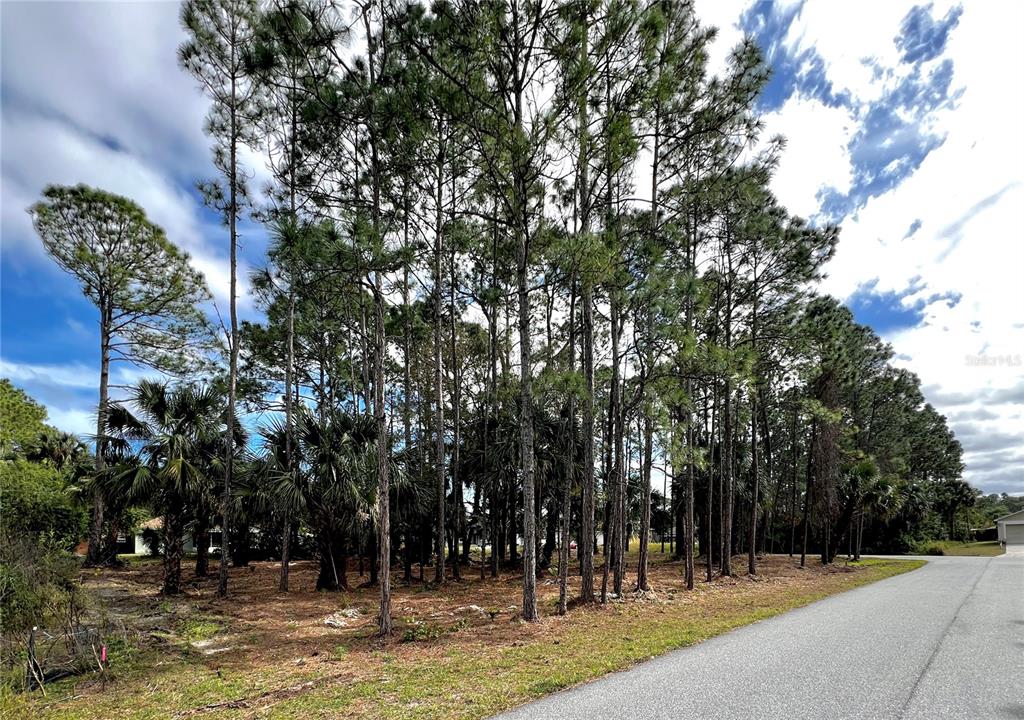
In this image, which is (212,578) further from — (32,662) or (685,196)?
(685,196)

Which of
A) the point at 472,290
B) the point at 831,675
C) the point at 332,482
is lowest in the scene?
the point at 831,675

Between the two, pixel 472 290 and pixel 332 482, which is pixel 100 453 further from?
pixel 472 290

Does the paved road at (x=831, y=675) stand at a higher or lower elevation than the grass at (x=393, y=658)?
higher

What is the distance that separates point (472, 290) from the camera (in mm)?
19047

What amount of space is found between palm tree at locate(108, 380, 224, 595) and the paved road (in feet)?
34.7

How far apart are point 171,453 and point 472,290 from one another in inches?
412

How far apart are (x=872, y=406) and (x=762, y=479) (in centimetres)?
1295

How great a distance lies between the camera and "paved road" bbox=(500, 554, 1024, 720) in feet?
15.7

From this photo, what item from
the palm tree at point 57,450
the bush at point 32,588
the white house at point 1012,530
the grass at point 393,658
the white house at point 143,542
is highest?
the palm tree at point 57,450

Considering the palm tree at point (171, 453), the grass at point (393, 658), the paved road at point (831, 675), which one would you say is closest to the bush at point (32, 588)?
the grass at point (393, 658)

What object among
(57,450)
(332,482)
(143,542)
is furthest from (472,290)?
(143,542)

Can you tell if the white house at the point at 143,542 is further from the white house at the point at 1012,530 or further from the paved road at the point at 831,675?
the white house at the point at 1012,530

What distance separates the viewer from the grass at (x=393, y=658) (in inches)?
216

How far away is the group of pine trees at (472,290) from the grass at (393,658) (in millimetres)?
1138
